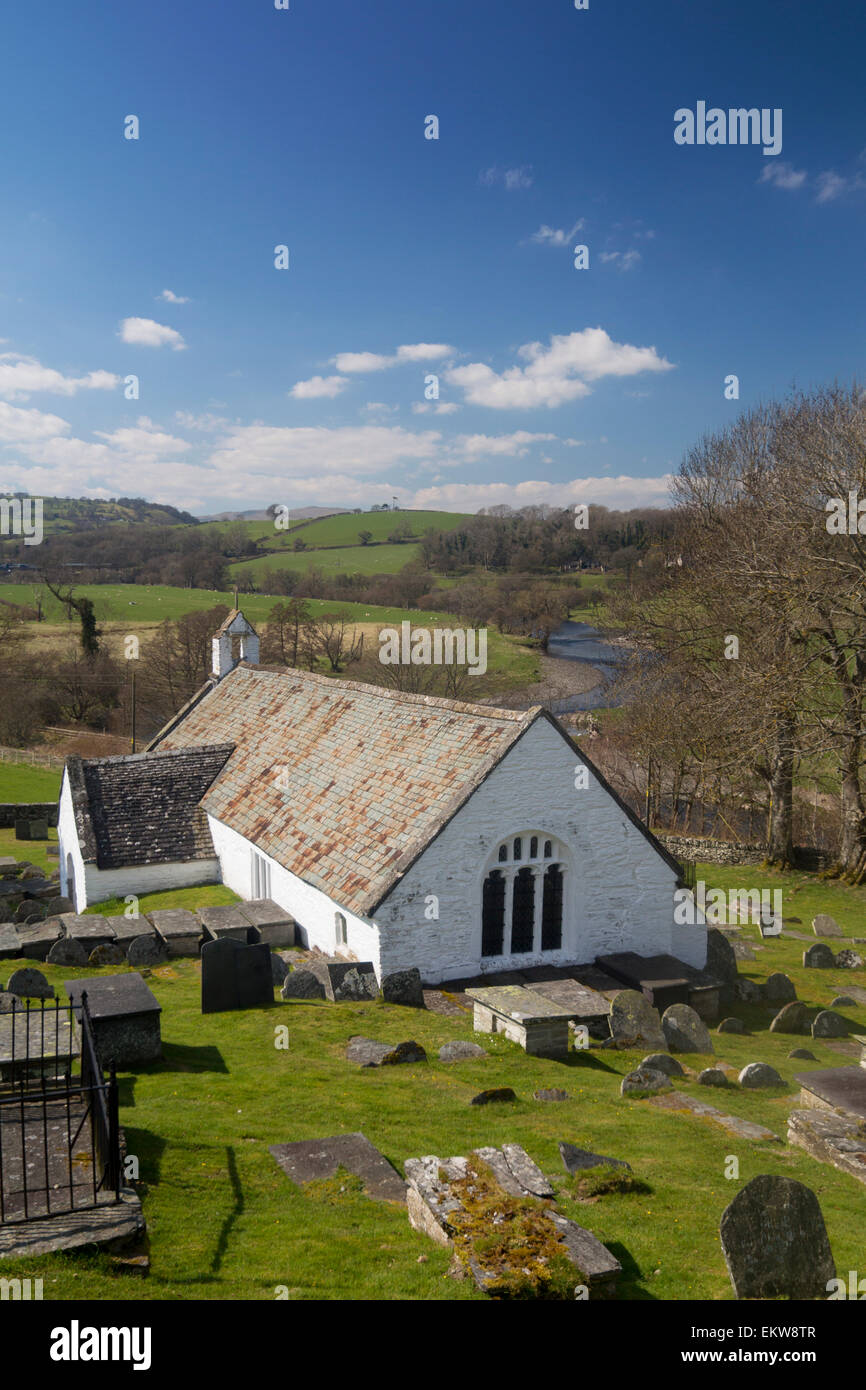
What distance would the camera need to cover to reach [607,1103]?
14.7 m

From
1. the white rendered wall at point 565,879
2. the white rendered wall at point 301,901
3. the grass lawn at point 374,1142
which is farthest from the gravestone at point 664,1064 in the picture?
the white rendered wall at point 301,901

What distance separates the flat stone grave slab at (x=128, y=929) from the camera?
72.2 ft

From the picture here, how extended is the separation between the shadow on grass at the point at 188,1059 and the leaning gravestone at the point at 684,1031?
8829 millimetres

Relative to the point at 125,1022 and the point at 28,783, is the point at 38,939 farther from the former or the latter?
the point at 28,783

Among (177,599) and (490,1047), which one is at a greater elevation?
(177,599)

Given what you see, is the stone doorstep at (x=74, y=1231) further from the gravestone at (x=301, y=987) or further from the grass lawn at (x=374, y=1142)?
the gravestone at (x=301, y=987)

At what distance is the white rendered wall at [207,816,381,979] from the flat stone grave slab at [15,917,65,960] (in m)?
5.56

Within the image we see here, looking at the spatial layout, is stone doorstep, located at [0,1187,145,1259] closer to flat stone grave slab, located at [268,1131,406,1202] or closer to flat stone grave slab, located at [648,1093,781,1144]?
flat stone grave slab, located at [268,1131,406,1202]

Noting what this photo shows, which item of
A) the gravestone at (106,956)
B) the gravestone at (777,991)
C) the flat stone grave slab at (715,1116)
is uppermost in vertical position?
the gravestone at (106,956)

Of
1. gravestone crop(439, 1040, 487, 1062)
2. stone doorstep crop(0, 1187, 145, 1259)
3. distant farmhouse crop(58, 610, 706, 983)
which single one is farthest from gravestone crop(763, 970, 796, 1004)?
stone doorstep crop(0, 1187, 145, 1259)

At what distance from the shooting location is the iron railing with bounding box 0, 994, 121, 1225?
893 centimetres

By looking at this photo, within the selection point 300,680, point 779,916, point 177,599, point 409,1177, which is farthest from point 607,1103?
point 177,599
